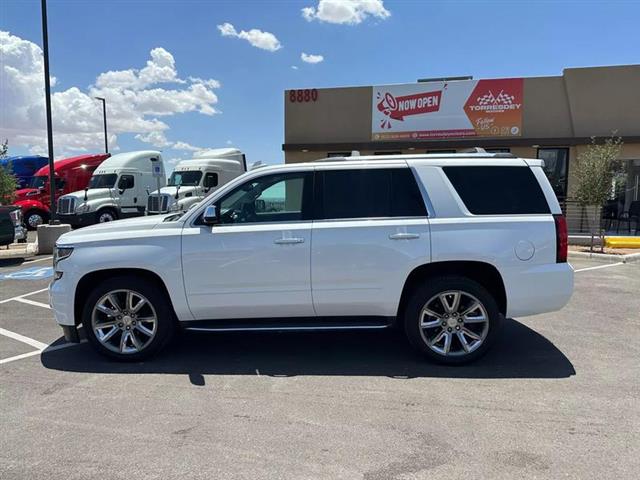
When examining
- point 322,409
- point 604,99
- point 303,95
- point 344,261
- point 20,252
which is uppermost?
point 303,95

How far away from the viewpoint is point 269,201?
5.03m

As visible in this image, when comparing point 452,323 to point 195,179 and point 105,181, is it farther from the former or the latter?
point 105,181

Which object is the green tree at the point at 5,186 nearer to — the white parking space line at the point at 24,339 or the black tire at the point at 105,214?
the black tire at the point at 105,214

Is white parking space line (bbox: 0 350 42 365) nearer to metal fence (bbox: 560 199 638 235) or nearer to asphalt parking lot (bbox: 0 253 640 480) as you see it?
asphalt parking lot (bbox: 0 253 640 480)

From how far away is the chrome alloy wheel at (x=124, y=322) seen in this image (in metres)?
4.85

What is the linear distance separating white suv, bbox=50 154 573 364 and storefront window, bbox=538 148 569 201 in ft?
44.1

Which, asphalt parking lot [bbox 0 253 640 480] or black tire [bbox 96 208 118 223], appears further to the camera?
black tire [bbox 96 208 118 223]

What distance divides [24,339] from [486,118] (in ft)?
50.3

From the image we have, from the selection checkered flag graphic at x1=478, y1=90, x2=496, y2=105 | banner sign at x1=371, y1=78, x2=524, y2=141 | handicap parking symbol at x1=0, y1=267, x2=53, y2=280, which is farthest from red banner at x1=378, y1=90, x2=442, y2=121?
handicap parking symbol at x1=0, y1=267, x2=53, y2=280

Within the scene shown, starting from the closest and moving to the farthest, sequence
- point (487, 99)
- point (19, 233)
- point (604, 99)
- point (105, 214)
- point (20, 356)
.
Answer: point (20, 356), point (19, 233), point (604, 99), point (487, 99), point (105, 214)

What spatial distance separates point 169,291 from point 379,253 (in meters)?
2.01

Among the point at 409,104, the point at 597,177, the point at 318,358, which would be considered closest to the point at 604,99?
the point at 597,177

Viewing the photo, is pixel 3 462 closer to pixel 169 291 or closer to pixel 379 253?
pixel 169 291

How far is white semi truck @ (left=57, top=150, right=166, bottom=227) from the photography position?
19.2 meters
